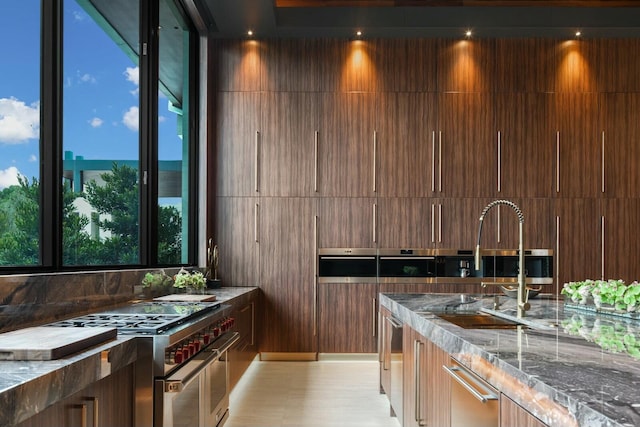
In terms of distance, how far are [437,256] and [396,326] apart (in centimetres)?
217

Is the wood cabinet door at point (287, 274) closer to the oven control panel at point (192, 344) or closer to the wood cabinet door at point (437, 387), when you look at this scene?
the oven control panel at point (192, 344)

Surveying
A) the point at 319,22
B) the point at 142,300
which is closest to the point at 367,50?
the point at 319,22

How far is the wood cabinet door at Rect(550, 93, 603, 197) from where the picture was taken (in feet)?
16.9

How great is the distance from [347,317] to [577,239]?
2.32 meters

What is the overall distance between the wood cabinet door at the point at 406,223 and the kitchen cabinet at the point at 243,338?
1.37m

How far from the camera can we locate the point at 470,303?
115 inches

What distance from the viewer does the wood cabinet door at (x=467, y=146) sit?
514 cm

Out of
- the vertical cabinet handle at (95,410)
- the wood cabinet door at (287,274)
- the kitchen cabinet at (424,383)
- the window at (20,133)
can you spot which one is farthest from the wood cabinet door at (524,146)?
the vertical cabinet handle at (95,410)

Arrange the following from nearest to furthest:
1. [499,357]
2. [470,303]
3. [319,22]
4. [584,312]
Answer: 1. [499,357]
2. [584,312]
3. [470,303]
4. [319,22]

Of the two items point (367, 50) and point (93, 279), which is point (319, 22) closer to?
point (367, 50)

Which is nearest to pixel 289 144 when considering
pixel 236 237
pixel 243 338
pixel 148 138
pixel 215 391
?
pixel 236 237

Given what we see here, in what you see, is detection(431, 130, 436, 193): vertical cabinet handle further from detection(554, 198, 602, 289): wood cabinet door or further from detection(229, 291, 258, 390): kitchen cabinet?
detection(229, 291, 258, 390): kitchen cabinet

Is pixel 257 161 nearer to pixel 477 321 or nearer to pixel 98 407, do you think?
pixel 477 321

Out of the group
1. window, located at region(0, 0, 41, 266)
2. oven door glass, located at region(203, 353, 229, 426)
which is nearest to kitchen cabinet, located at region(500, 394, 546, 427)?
oven door glass, located at region(203, 353, 229, 426)
